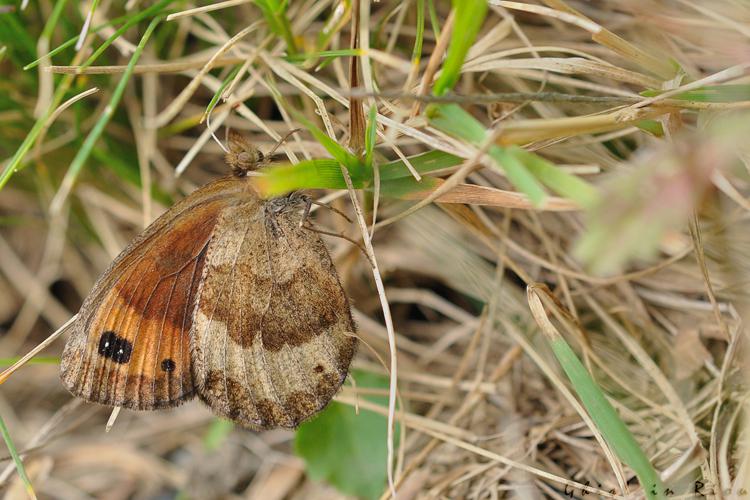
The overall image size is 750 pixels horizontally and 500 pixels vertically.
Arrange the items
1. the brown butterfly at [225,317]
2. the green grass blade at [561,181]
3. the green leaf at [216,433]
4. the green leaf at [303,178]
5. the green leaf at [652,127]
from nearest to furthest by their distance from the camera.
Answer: the green grass blade at [561,181], the green leaf at [303,178], the green leaf at [652,127], the brown butterfly at [225,317], the green leaf at [216,433]

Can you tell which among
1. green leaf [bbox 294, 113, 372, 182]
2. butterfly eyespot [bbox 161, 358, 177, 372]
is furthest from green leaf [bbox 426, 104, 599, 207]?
butterfly eyespot [bbox 161, 358, 177, 372]

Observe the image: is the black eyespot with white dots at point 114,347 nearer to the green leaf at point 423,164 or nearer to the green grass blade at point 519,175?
the green leaf at point 423,164

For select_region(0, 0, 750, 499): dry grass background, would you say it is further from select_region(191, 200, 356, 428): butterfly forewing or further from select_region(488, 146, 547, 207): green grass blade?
select_region(191, 200, 356, 428): butterfly forewing

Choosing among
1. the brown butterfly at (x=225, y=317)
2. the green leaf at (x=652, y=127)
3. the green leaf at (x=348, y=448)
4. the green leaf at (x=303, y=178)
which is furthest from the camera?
the green leaf at (x=348, y=448)

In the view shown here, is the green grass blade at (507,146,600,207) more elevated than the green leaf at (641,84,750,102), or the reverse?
the green grass blade at (507,146,600,207)

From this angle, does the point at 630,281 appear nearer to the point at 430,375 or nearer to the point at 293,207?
the point at 430,375

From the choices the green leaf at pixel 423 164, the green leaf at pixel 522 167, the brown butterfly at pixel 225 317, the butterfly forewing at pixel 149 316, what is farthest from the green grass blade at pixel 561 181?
the butterfly forewing at pixel 149 316

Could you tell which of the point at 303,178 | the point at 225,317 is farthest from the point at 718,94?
the point at 225,317
